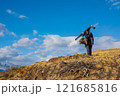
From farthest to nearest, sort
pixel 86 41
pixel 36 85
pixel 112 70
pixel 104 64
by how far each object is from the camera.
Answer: pixel 86 41 → pixel 104 64 → pixel 112 70 → pixel 36 85

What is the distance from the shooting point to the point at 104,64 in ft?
35.9

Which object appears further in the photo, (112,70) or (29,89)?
(112,70)

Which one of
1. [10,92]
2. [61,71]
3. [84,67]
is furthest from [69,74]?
[10,92]

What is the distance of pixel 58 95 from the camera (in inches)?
300

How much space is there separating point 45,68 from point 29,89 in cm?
305

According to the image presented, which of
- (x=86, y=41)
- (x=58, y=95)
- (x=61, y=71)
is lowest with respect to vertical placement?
(x=58, y=95)

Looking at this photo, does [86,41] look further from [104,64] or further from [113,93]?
[113,93]

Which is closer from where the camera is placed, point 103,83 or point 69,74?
point 103,83

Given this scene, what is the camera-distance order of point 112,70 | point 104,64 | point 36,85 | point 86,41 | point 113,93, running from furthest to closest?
point 86,41, point 104,64, point 112,70, point 36,85, point 113,93

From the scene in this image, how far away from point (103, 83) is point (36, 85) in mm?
4446

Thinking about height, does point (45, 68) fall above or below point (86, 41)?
below

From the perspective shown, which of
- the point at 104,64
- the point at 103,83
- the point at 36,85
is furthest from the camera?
the point at 104,64

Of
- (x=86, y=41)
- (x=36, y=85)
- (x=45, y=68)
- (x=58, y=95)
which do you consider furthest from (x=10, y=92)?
(x=86, y=41)

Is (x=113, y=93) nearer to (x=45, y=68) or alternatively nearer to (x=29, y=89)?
(x=29, y=89)
